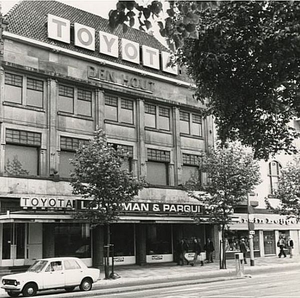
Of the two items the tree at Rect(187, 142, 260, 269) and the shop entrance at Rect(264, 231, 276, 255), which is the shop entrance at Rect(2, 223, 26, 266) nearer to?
the tree at Rect(187, 142, 260, 269)

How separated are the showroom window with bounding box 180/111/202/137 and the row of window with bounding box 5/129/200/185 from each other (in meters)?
2.78

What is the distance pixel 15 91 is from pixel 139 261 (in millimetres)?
13127

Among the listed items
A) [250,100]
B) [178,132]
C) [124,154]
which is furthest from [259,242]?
[250,100]

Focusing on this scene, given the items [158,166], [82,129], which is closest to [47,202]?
[82,129]

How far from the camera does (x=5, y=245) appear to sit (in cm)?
2769

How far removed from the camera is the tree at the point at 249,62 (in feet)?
29.4

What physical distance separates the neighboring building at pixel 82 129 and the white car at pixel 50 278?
5817mm

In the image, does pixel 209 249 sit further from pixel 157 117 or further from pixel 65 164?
pixel 65 164

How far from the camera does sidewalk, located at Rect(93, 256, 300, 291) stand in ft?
81.3

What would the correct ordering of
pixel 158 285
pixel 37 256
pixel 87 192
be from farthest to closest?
pixel 37 256 < pixel 87 192 < pixel 158 285

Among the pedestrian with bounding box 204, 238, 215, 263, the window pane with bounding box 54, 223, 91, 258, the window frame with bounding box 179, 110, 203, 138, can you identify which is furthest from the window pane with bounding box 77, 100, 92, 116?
the pedestrian with bounding box 204, 238, 215, 263

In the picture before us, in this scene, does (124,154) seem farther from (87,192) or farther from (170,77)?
(170,77)

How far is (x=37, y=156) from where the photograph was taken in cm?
3005

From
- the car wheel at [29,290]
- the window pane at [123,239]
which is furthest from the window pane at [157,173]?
the car wheel at [29,290]
